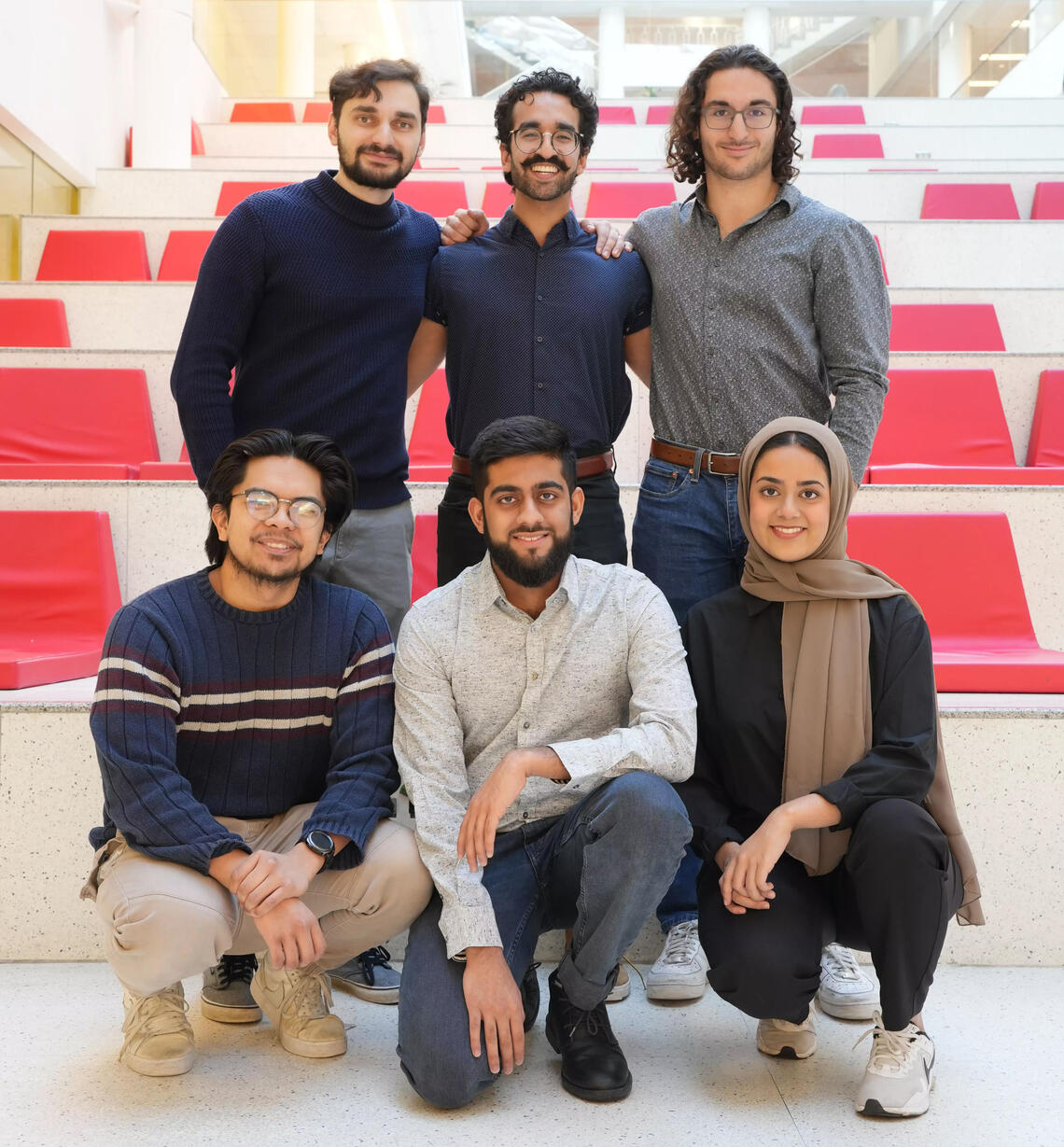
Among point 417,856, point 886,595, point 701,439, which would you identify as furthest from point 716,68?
point 417,856

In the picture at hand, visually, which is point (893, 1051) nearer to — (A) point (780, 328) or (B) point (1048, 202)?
(A) point (780, 328)

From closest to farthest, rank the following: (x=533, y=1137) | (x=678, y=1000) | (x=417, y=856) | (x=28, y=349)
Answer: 1. (x=533, y=1137)
2. (x=417, y=856)
3. (x=678, y=1000)
4. (x=28, y=349)

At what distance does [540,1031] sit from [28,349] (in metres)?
2.78

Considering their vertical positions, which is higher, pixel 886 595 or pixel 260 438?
pixel 260 438

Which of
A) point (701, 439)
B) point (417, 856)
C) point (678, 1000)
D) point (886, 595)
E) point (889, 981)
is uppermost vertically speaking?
point (701, 439)

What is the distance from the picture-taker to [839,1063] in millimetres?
1737

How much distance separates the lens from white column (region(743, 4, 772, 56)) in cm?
1277

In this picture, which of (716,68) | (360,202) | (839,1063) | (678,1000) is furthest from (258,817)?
(716,68)

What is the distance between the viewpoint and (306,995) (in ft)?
5.84

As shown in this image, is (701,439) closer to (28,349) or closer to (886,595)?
(886,595)

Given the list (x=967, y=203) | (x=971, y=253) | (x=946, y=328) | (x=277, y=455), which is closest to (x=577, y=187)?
(x=967, y=203)

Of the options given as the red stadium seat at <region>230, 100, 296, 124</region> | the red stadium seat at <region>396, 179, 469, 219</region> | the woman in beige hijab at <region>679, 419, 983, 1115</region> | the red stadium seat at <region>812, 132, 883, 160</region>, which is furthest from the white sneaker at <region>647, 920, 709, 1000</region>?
the red stadium seat at <region>230, 100, 296, 124</region>

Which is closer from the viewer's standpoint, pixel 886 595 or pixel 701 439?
pixel 886 595

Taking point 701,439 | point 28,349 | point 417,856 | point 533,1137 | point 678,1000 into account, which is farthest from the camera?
point 28,349
